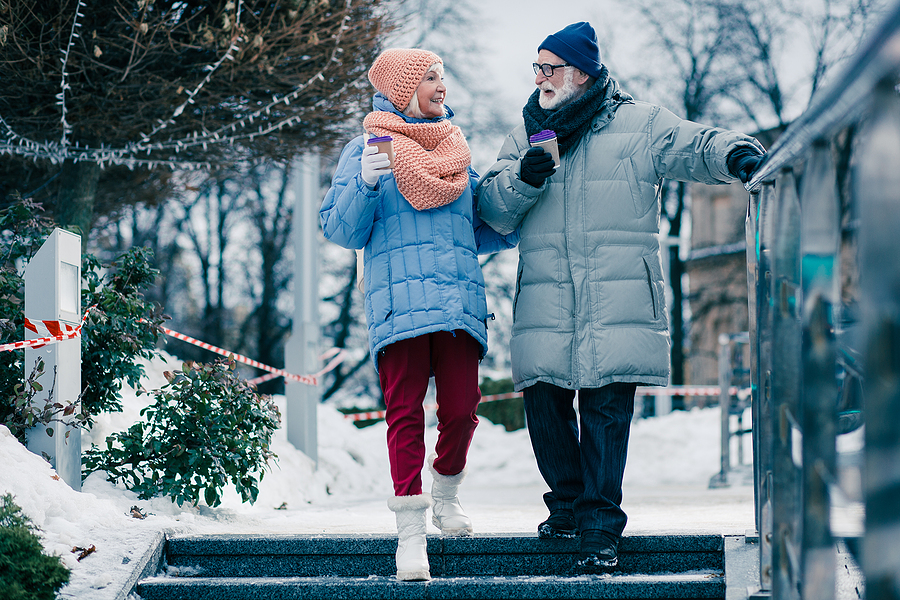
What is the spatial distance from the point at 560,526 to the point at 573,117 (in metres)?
1.44

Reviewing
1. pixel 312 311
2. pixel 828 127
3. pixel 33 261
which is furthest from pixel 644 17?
pixel 828 127

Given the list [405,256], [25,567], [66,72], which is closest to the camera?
[25,567]

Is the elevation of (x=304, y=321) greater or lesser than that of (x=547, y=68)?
lesser

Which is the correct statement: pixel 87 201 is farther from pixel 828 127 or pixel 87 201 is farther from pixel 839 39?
pixel 839 39

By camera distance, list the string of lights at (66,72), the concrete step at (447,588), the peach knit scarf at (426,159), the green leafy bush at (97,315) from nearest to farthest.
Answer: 1. the concrete step at (447,588)
2. the peach knit scarf at (426,159)
3. the green leafy bush at (97,315)
4. the string of lights at (66,72)

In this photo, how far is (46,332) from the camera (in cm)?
409

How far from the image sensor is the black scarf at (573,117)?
3.38m

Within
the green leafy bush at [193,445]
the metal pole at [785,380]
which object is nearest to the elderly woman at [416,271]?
the metal pole at [785,380]

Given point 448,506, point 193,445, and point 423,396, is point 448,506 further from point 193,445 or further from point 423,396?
point 193,445

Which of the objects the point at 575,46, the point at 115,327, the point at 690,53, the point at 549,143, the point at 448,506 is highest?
the point at 690,53

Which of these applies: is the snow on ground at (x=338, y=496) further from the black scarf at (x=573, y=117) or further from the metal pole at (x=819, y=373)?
the metal pole at (x=819, y=373)

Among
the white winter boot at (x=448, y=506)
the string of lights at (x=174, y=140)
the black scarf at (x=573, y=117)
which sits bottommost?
the white winter boot at (x=448, y=506)

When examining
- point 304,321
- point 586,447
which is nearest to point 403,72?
point 586,447

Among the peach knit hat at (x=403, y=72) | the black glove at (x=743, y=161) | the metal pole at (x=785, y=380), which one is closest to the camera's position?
the metal pole at (x=785, y=380)
